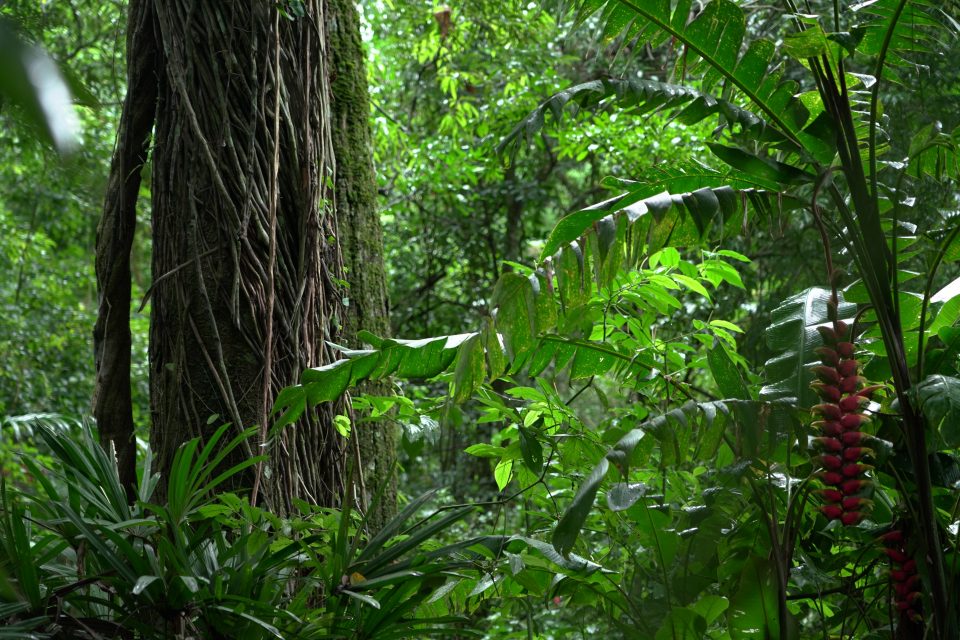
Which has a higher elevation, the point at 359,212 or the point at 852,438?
the point at 359,212

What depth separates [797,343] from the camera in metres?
1.59

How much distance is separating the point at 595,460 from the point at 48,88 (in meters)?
1.60

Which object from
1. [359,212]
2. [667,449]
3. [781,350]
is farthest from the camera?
[359,212]

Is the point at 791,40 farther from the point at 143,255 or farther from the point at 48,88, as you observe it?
the point at 143,255

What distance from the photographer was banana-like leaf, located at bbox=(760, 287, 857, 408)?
1.52 metres

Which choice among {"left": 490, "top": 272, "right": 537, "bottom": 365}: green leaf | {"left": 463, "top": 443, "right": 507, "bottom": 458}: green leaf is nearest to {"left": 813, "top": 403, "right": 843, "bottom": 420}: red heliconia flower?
{"left": 490, "top": 272, "right": 537, "bottom": 365}: green leaf

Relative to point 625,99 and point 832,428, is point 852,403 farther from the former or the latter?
point 625,99

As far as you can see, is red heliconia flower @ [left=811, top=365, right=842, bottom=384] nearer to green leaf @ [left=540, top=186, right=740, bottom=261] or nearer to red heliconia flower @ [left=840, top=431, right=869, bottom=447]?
red heliconia flower @ [left=840, top=431, right=869, bottom=447]

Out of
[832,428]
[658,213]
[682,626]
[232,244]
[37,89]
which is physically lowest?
[682,626]

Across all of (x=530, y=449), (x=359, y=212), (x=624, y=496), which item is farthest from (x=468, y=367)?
(x=359, y=212)

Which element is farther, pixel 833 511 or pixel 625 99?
pixel 625 99

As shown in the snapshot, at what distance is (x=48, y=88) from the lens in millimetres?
474

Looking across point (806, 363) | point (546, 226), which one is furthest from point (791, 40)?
point (546, 226)

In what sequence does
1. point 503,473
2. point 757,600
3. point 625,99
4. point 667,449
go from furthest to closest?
point 503,473, point 625,99, point 757,600, point 667,449
